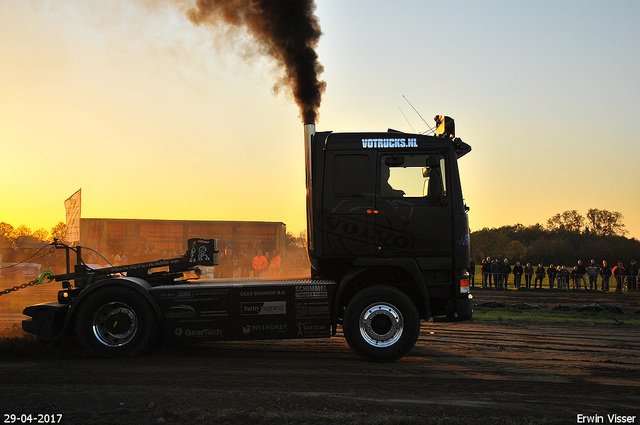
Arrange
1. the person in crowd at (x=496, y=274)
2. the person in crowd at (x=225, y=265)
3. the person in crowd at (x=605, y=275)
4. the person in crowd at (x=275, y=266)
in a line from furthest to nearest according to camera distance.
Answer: the person in crowd at (x=496, y=274) < the person in crowd at (x=605, y=275) < the person in crowd at (x=275, y=266) < the person in crowd at (x=225, y=265)

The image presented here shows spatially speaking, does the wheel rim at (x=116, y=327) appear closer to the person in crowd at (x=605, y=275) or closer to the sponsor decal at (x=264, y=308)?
the sponsor decal at (x=264, y=308)

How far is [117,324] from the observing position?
738 centimetres

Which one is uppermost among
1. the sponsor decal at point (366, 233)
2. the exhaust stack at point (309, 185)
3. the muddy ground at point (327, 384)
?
Result: the exhaust stack at point (309, 185)

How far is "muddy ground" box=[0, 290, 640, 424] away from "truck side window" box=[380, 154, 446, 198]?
252 centimetres

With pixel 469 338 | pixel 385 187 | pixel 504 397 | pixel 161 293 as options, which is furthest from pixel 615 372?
pixel 161 293

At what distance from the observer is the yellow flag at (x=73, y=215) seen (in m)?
17.0

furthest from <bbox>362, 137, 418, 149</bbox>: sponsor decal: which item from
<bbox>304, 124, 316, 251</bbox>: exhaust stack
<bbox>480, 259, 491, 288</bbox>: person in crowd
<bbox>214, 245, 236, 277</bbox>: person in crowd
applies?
<bbox>480, 259, 491, 288</bbox>: person in crowd

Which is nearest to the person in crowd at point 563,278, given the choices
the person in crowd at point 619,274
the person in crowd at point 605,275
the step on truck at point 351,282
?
the person in crowd at point 605,275

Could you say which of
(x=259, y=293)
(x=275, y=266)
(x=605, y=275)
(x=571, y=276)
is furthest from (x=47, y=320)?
(x=571, y=276)

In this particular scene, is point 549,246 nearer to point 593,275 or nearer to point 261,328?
point 593,275

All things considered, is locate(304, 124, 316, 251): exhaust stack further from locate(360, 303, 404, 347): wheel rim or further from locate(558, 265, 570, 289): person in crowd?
locate(558, 265, 570, 289): person in crowd

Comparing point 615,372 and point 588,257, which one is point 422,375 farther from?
point 588,257

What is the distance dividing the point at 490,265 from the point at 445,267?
74.8ft

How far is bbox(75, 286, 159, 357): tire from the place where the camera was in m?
7.32
